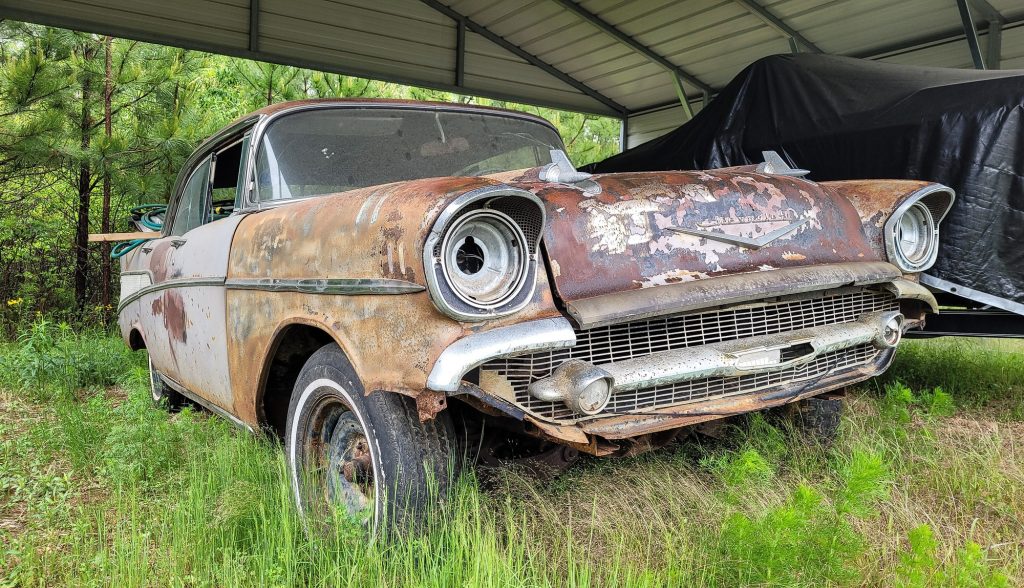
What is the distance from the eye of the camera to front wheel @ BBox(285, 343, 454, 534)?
1.91 m

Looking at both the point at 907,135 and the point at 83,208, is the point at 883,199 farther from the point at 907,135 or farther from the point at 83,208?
the point at 83,208

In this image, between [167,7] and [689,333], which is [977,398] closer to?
[689,333]

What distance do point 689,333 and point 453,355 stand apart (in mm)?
789

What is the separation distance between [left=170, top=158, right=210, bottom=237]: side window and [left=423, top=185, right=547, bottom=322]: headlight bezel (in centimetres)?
216

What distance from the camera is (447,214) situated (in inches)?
68.7

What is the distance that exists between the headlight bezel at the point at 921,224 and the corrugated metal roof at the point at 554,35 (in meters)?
5.42

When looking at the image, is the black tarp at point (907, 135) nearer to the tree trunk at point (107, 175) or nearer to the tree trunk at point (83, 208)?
the tree trunk at point (107, 175)

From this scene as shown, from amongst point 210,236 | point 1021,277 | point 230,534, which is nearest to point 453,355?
point 230,534

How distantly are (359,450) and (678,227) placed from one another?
116 centimetres

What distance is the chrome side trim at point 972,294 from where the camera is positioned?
349 cm

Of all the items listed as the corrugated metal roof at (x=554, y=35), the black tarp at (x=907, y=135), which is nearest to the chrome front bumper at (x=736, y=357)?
the black tarp at (x=907, y=135)

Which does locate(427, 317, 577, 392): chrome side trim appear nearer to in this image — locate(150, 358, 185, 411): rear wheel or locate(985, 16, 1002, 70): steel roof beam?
locate(150, 358, 185, 411): rear wheel

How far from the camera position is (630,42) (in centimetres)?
938

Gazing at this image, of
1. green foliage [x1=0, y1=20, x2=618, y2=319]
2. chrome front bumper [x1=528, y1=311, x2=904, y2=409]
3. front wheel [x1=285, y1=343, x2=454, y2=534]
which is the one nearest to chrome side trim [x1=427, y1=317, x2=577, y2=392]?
chrome front bumper [x1=528, y1=311, x2=904, y2=409]
